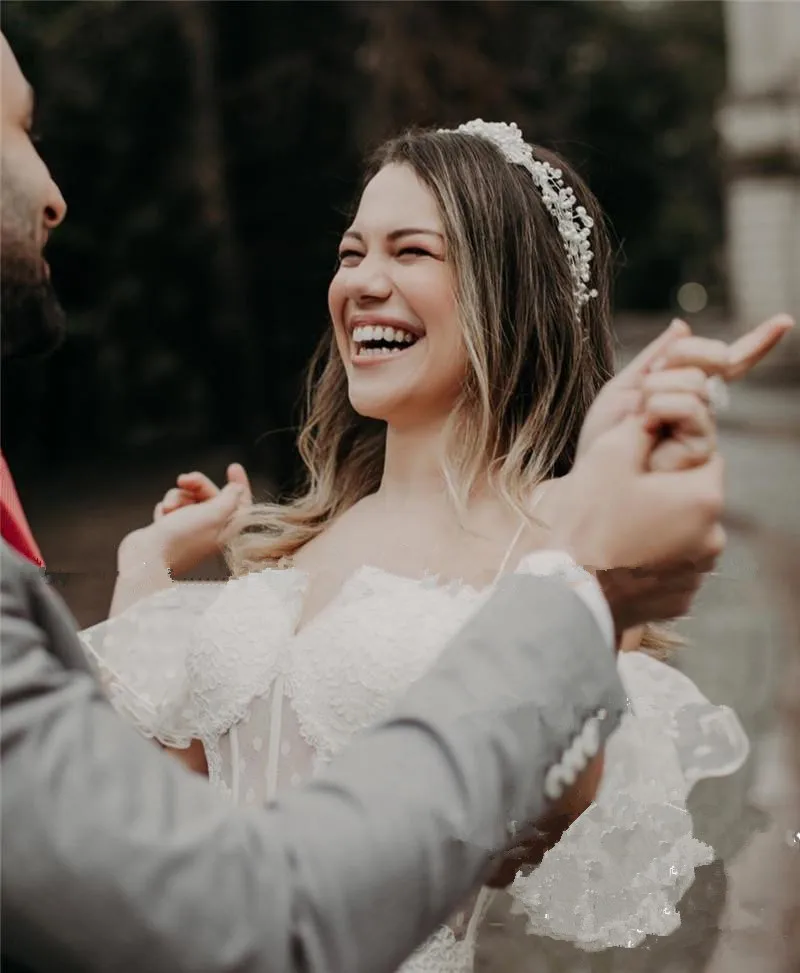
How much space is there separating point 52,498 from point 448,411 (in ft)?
4.39

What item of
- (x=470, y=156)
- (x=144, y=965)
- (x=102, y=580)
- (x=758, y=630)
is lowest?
(x=758, y=630)

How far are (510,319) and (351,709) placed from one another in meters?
0.38

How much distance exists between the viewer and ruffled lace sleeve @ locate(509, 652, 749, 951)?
85 cm

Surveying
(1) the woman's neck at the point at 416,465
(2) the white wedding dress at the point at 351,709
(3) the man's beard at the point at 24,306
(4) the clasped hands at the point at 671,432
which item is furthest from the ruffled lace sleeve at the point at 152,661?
(4) the clasped hands at the point at 671,432

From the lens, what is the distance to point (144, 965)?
0.39 meters

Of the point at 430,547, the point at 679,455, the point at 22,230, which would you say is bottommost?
the point at 430,547

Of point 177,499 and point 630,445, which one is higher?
point 630,445

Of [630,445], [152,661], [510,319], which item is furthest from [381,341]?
[630,445]

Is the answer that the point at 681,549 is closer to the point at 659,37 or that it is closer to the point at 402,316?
the point at 402,316

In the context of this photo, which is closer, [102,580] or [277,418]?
[102,580]

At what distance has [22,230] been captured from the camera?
52 centimetres

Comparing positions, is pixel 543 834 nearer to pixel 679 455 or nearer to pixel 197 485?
pixel 679 455

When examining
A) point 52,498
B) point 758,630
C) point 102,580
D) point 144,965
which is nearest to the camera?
point 144,965

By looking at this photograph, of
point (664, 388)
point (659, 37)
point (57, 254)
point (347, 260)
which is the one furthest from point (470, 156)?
point (659, 37)
